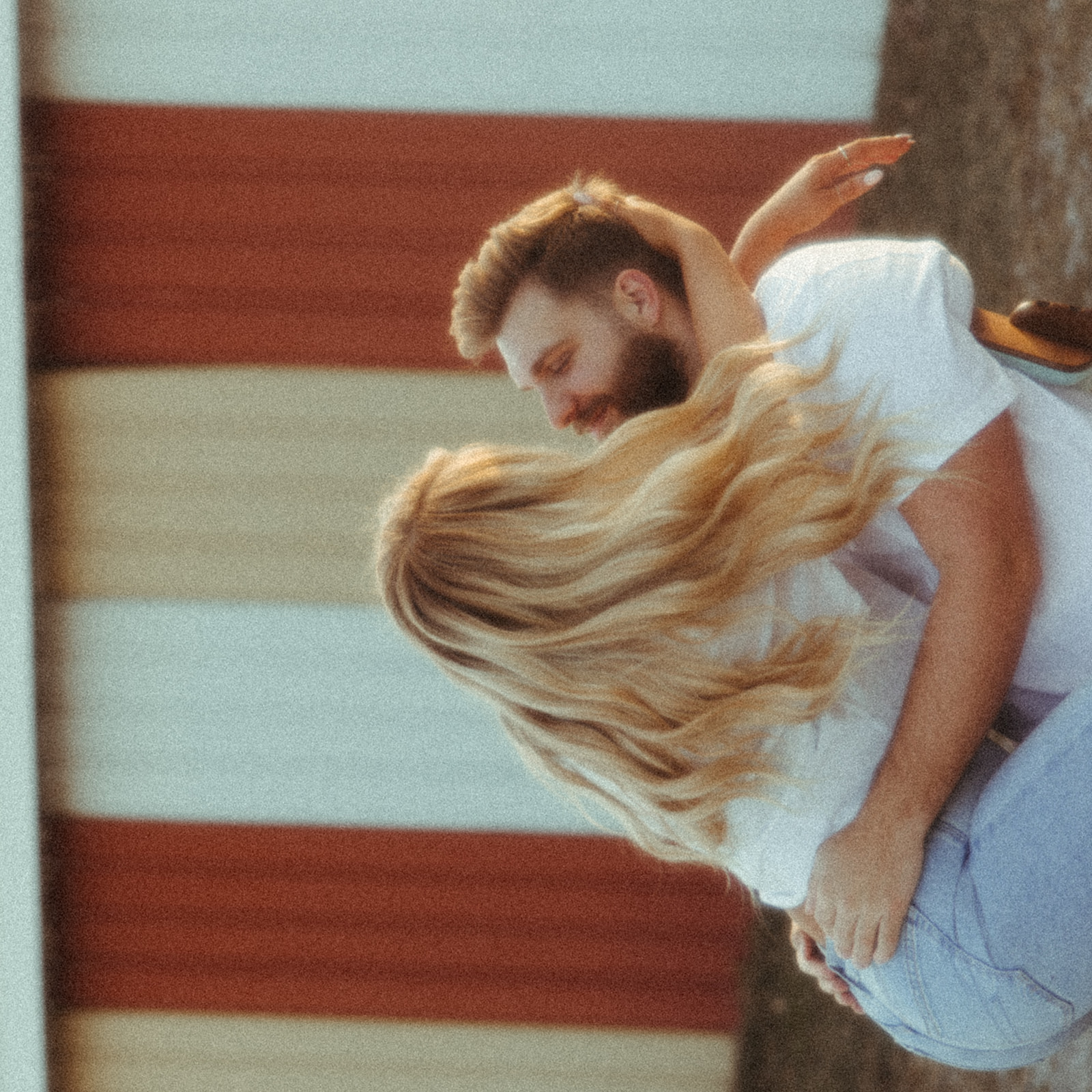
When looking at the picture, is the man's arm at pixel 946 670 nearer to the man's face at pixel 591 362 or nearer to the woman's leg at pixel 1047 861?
the woman's leg at pixel 1047 861

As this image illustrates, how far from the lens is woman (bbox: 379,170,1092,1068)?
98cm

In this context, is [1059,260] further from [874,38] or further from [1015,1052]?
[1015,1052]

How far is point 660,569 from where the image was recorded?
39.4 inches

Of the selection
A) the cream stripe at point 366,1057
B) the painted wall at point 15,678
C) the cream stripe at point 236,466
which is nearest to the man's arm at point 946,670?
the cream stripe at point 236,466

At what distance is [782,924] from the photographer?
A: 8.95 ft

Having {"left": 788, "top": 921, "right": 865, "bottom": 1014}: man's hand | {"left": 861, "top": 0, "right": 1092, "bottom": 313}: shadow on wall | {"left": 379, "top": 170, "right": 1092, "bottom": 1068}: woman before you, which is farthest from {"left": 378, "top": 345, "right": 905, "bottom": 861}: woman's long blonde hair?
{"left": 861, "top": 0, "right": 1092, "bottom": 313}: shadow on wall

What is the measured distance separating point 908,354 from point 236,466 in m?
1.97

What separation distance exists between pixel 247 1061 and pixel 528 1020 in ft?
2.56

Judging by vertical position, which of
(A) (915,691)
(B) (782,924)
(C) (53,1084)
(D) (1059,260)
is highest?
(D) (1059,260)

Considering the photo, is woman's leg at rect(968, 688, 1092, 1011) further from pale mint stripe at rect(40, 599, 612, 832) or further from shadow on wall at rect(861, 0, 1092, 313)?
pale mint stripe at rect(40, 599, 612, 832)

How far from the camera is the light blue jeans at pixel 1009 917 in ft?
3.08

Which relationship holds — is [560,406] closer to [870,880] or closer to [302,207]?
[870,880]

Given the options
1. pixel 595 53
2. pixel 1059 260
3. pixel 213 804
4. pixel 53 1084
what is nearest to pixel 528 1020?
pixel 213 804

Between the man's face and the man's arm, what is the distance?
1.46 feet
